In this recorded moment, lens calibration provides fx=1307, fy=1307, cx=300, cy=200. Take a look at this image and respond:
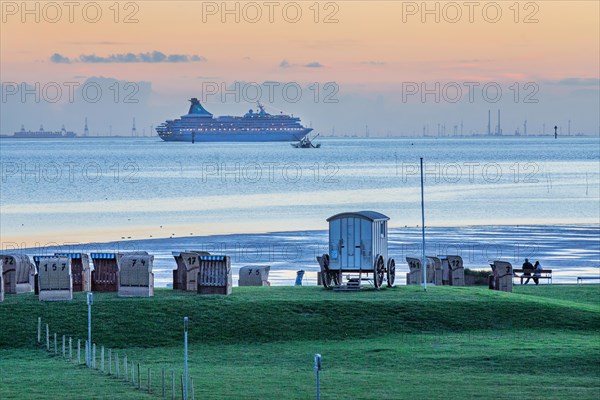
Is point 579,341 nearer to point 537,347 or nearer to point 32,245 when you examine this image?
point 537,347

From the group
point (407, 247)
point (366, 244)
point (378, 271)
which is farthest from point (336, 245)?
point (407, 247)

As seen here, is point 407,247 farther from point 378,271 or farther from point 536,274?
point 378,271

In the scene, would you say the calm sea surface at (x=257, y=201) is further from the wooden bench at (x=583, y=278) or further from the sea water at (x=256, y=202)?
the wooden bench at (x=583, y=278)

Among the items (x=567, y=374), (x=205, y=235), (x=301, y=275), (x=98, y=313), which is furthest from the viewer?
(x=205, y=235)

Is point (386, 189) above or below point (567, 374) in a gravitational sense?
above

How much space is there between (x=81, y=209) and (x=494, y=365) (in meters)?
89.5

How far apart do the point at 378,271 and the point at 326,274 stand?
1574 millimetres

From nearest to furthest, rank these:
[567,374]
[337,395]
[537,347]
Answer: [337,395] < [567,374] < [537,347]

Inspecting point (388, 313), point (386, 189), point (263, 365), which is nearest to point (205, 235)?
point (388, 313)

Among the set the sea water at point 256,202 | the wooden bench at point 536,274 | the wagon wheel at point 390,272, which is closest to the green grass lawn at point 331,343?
the wagon wheel at point 390,272

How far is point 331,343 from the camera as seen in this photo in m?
32.5

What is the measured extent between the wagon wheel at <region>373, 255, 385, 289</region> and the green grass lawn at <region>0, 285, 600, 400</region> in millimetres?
582

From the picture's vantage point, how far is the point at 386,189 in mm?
149250

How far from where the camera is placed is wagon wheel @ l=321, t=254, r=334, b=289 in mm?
39125
